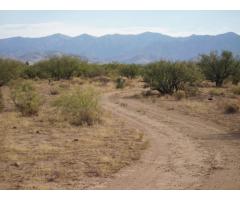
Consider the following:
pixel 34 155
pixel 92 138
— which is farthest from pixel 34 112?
pixel 34 155

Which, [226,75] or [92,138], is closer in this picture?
[92,138]

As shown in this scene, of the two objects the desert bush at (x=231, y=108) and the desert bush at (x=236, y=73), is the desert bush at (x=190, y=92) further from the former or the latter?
the desert bush at (x=236, y=73)

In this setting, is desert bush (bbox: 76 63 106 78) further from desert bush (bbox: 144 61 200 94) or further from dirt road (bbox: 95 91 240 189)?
dirt road (bbox: 95 91 240 189)

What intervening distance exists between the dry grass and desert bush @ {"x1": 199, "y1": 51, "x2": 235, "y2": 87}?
23381 millimetres

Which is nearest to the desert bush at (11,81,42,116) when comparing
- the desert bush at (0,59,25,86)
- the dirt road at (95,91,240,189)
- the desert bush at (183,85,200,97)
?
the dirt road at (95,91,240,189)

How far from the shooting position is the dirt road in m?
9.20

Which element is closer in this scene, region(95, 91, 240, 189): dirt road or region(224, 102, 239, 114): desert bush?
region(95, 91, 240, 189): dirt road

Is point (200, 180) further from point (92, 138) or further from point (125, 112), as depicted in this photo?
point (125, 112)

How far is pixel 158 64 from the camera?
32.0 meters

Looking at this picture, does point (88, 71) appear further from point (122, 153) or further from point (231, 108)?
point (122, 153)

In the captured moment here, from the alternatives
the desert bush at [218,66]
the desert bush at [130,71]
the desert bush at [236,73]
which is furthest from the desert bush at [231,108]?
the desert bush at [130,71]

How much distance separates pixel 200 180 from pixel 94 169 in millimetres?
2724

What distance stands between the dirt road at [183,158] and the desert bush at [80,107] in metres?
1.68

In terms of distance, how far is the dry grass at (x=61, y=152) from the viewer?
31.6ft
